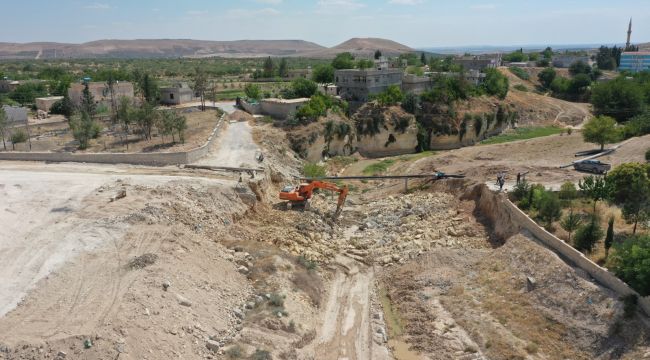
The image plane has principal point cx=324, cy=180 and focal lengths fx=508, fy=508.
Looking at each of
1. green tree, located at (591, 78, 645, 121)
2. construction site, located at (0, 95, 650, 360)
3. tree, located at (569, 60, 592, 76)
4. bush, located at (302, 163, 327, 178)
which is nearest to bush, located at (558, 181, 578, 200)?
construction site, located at (0, 95, 650, 360)

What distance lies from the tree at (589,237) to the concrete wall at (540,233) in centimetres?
63

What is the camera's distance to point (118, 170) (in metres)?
34.0

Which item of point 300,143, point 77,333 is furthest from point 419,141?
point 77,333

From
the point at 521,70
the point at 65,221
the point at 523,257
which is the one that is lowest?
the point at 523,257

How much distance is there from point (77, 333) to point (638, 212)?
24524 millimetres

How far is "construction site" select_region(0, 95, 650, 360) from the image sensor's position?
1891 centimetres

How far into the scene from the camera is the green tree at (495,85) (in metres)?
70.8

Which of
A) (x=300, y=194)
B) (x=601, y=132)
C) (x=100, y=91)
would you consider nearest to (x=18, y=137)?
Answer: (x=100, y=91)

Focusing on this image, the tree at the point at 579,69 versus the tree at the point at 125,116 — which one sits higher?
the tree at the point at 579,69

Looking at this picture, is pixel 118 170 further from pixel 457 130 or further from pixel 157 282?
pixel 457 130

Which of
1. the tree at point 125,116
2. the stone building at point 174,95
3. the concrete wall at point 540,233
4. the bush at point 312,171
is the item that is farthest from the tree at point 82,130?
the concrete wall at point 540,233

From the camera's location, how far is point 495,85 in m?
71.5

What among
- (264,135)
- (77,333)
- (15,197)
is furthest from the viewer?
(264,135)

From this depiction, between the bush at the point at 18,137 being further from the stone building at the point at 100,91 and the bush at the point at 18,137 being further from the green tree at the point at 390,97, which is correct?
the green tree at the point at 390,97
